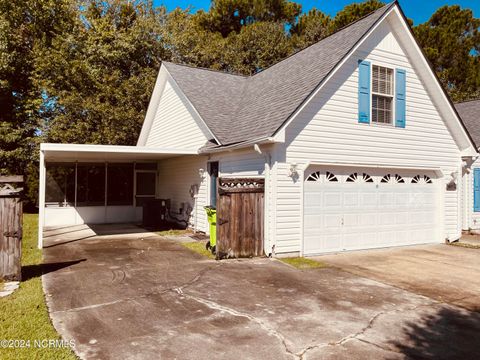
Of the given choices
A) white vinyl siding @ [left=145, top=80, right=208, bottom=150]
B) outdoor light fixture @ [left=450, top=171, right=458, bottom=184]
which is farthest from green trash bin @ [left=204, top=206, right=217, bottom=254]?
outdoor light fixture @ [left=450, top=171, right=458, bottom=184]

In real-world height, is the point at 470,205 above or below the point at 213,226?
above

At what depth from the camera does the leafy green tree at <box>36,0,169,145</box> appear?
874 inches

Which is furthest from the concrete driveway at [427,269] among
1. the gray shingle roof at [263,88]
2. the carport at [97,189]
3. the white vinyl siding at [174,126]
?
the carport at [97,189]

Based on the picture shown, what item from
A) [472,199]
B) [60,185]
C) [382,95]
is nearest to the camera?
[382,95]

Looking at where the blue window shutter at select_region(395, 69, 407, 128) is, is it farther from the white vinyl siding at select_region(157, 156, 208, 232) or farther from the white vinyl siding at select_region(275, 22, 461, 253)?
the white vinyl siding at select_region(157, 156, 208, 232)

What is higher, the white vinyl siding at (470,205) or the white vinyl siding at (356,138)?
the white vinyl siding at (356,138)

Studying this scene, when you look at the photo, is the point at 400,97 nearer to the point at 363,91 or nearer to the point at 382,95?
the point at 382,95

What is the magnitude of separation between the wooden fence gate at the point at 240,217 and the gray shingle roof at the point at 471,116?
1205 cm

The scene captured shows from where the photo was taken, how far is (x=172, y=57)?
2700 centimetres

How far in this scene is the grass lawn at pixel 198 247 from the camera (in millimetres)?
9977

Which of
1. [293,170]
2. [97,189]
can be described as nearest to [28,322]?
[293,170]

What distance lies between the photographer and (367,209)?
11.2 m

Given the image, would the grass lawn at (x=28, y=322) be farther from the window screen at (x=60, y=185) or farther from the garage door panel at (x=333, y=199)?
the window screen at (x=60, y=185)

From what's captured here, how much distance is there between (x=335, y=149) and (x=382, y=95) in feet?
8.80
